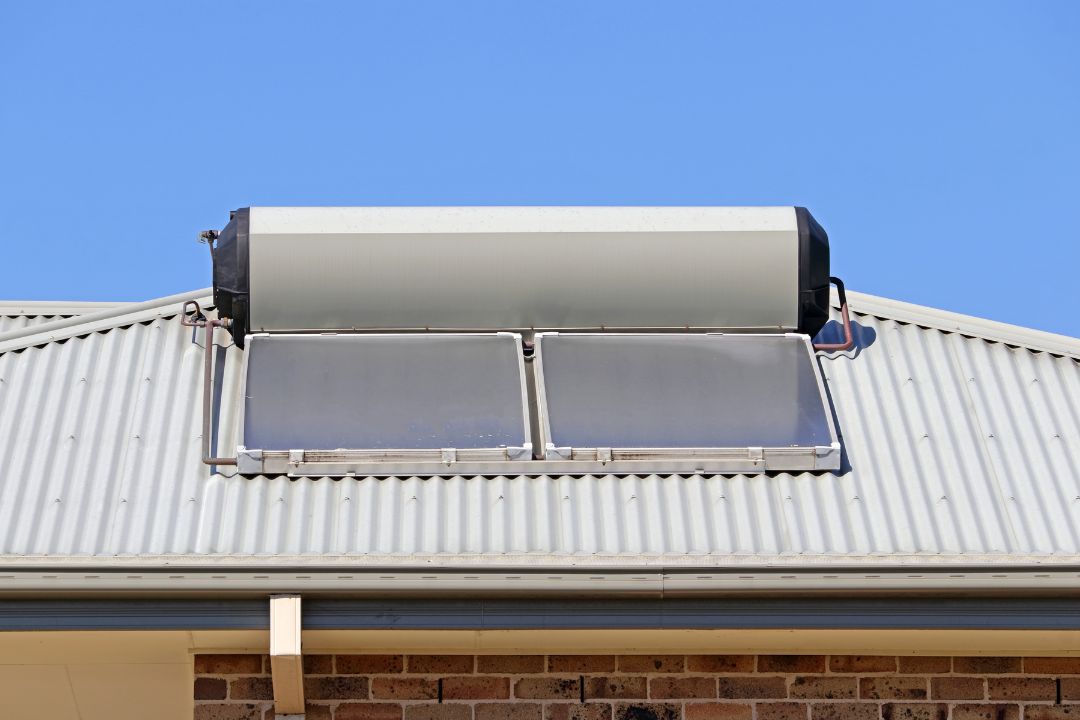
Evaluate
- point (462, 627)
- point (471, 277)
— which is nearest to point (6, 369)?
point (471, 277)

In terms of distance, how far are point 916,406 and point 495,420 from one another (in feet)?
7.39

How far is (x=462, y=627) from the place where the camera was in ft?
25.9

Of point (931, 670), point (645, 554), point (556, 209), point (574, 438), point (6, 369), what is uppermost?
point (556, 209)

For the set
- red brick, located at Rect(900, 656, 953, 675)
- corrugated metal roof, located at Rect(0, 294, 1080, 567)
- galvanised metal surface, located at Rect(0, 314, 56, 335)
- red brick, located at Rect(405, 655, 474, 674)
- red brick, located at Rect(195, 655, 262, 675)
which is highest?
galvanised metal surface, located at Rect(0, 314, 56, 335)

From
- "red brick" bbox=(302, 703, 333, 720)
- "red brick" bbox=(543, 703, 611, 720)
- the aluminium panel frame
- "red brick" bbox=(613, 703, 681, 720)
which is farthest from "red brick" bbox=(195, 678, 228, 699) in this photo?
"red brick" bbox=(613, 703, 681, 720)

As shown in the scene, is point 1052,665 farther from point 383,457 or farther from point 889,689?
point 383,457

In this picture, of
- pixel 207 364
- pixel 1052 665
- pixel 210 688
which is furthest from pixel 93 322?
pixel 1052 665

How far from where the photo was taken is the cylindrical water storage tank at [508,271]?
385 inches

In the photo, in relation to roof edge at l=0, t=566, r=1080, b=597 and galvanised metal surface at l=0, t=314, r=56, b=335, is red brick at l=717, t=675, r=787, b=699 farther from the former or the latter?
galvanised metal surface at l=0, t=314, r=56, b=335

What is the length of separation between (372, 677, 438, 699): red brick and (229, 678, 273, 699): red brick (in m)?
0.48

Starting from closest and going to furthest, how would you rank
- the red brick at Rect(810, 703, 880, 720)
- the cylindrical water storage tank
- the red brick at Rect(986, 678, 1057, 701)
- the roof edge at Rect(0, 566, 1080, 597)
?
the roof edge at Rect(0, 566, 1080, 597), the red brick at Rect(810, 703, 880, 720), the red brick at Rect(986, 678, 1057, 701), the cylindrical water storage tank

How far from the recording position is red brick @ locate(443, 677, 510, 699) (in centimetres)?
814

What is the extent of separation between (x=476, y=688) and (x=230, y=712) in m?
1.12

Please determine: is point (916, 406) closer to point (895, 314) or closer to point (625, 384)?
point (895, 314)
